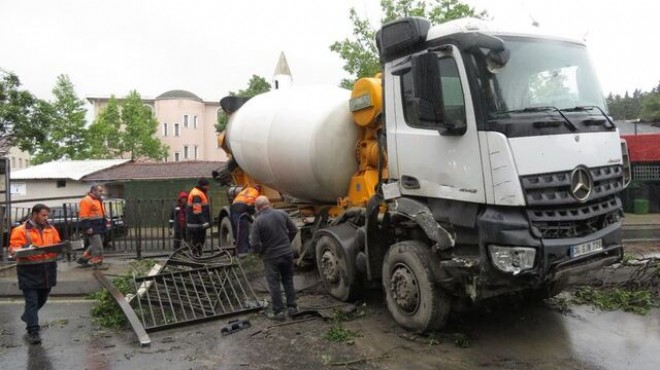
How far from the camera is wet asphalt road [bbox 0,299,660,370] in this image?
4797mm

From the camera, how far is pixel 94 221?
9.01 metres

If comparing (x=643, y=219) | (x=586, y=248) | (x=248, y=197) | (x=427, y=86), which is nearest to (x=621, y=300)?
(x=586, y=248)

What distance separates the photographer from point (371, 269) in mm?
5965

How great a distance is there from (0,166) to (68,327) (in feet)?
23.9

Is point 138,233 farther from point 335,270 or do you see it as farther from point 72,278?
point 335,270

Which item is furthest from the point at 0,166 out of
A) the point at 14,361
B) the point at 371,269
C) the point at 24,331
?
the point at 371,269

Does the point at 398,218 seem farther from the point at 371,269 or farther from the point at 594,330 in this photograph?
the point at 594,330

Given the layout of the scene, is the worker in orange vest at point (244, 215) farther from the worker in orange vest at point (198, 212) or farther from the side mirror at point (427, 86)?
the side mirror at point (427, 86)

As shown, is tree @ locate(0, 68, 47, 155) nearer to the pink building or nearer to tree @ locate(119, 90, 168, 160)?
tree @ locate(119, 90, 168, 160)

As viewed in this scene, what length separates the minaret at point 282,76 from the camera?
40.5 feet

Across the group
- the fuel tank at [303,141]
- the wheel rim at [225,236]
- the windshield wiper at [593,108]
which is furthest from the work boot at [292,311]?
the wheel rim at [225,236]

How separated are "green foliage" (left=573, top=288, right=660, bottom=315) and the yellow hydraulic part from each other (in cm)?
300

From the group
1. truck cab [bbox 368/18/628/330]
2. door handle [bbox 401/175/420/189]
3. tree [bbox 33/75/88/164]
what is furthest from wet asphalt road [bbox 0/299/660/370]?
tree [bbox 33/75/88/164]

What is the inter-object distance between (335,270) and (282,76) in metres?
7.53
